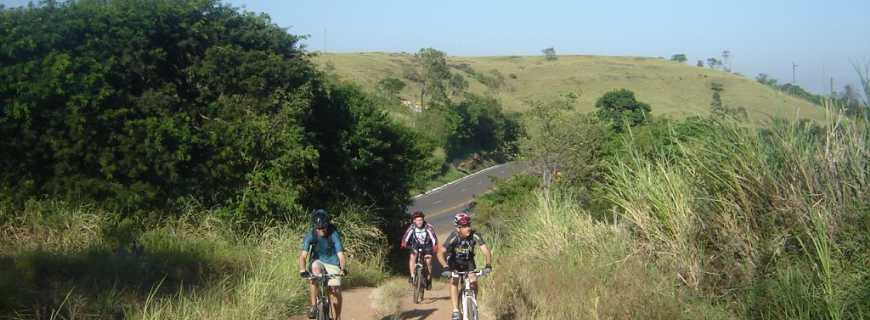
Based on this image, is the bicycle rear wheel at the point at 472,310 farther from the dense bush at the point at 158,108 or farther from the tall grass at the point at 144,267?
the dense bush at the point at 158,108

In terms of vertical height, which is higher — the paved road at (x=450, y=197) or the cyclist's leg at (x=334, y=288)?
the cyclist's leg at (x=334, y=288)

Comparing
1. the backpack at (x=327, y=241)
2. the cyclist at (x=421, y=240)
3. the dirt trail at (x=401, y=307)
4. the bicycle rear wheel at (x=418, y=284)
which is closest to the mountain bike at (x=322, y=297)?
the backpack at (x=327, y=241)

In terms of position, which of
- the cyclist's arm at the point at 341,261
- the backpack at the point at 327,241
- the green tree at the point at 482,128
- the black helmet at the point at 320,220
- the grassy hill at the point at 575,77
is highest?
the black helmet at the point at 320,220

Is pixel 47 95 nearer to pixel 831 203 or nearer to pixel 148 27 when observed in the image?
pixel 148 27

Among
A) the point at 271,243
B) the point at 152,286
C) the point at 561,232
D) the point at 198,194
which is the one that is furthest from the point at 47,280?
the point at 198,194

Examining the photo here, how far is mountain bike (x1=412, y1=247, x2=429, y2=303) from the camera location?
14328 mm

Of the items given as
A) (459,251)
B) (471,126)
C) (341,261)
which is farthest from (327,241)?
(471,126)

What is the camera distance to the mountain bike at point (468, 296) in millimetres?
9977

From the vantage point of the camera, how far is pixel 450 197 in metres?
53.9

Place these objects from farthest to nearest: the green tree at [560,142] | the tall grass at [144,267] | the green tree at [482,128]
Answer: the green tree at [482,128] → the green tree at [560,142] → the tall grass at [144,267]

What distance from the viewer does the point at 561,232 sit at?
1262cm

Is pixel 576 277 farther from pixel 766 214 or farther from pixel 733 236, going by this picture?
pixel 766 214

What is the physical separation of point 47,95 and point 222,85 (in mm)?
4271

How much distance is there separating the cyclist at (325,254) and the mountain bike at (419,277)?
14.3 feet
